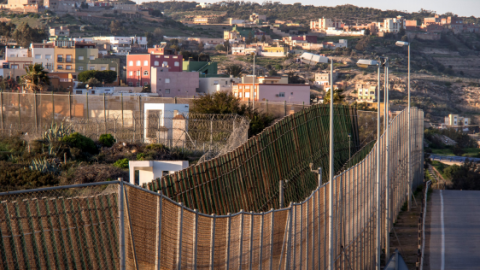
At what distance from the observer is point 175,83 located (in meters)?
66.0

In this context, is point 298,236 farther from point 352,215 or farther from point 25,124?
point 25,124

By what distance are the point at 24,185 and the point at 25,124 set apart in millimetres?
17068

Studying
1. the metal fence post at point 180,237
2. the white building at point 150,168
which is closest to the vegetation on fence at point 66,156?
the white building at point 150,168

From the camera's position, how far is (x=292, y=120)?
657 inches

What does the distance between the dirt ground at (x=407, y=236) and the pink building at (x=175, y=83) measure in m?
40.4

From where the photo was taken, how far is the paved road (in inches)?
715

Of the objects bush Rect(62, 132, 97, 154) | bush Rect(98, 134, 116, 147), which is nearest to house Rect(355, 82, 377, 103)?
bush Rect(98, 134, 116, 147)

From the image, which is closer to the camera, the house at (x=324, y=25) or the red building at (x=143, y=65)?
the red building at (x=143, y=65)

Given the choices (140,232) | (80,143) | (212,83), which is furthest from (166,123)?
(212,83)

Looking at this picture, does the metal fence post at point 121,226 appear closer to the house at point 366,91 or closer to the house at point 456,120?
the house at point 366,91

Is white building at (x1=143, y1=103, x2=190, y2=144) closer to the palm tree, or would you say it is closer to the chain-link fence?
the chain-link fence

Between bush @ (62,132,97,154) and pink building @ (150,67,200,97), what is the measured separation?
130 ft

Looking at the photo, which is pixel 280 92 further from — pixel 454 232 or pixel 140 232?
pixel 140 232

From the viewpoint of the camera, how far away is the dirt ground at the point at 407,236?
1926 cm
